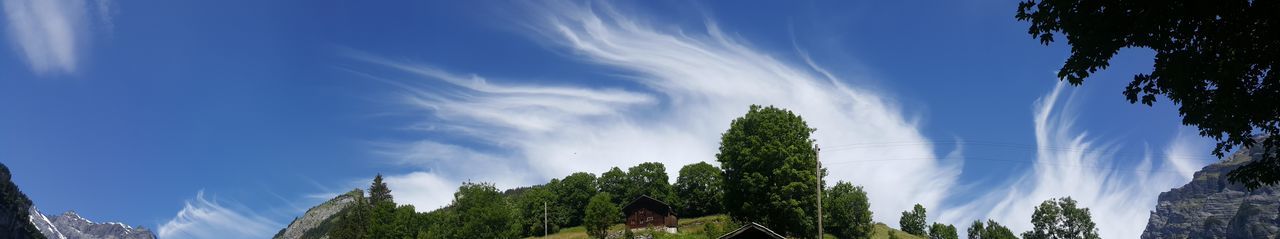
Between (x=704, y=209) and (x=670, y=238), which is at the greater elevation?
(x=704, y=209)

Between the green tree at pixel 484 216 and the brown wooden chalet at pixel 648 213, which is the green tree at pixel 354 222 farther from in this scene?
the brown wooden chalet at pixel 648 213

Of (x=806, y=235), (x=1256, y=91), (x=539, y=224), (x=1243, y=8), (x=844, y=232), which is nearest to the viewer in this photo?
(x=1243, y=8)

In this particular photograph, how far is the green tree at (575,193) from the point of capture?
353ft

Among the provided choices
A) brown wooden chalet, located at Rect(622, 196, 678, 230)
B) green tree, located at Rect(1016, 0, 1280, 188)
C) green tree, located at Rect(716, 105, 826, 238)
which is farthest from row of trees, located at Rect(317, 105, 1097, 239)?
green tree, located at Rect(1016, 0, 1280, 188)

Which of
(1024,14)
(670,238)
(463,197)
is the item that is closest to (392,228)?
(463,197)

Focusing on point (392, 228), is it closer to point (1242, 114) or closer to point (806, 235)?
point (806, 235)

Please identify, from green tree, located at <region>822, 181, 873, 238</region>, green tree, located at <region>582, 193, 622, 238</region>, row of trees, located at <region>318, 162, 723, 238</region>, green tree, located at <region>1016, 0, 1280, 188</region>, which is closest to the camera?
green tree, located at <region>1016, 0, 1280, 188</region>

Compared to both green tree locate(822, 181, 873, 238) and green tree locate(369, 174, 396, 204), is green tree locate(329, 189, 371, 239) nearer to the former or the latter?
green tree locate(369, 174, 396, 204)

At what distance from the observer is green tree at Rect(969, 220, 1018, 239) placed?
111 metres

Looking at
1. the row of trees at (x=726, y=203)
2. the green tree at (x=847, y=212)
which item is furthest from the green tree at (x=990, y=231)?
the green tree at (x=847, y=212)

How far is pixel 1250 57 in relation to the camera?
49.6 ft

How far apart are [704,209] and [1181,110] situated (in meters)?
87.8

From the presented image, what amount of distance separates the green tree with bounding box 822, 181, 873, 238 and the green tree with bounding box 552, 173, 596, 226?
131 feet

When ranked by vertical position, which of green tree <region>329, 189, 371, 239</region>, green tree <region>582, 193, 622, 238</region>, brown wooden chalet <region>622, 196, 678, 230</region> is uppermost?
green tree <region>329, 189, 371, 239</region>
